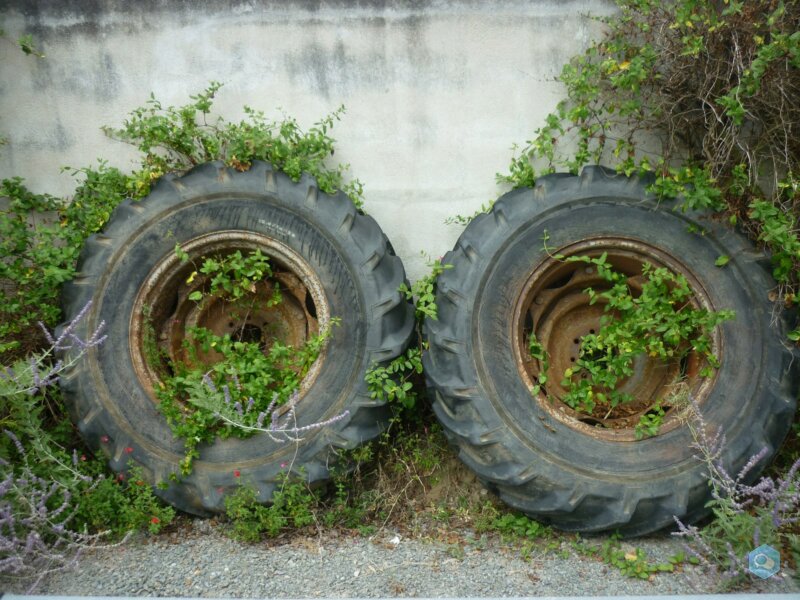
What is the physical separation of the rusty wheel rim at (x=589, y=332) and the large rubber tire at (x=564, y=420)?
0.04m

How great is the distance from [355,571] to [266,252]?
1864mm

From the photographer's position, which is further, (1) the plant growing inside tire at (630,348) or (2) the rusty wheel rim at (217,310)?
(2) the rusty wheel rim at (217,310)

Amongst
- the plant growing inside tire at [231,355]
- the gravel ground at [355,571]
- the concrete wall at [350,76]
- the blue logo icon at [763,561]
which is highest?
the concrete wall at [350,76]

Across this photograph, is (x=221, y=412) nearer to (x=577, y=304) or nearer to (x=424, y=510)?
(x=424, y=510)

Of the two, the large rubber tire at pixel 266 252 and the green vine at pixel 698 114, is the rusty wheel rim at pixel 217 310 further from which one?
the green vine at pixel 698 114

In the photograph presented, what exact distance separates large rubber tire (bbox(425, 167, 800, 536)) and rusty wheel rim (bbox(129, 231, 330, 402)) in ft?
2.74

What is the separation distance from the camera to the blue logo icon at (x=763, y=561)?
3.04m

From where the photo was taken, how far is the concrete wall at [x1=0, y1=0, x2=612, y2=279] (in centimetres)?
414

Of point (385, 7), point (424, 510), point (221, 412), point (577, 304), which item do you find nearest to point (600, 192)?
point (577, 304)

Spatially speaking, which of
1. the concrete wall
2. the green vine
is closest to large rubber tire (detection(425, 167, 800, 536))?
the green vine

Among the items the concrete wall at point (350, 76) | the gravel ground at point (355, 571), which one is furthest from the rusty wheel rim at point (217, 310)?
the gravel ground at point (355, 571)

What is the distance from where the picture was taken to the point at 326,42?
4180 millimetres

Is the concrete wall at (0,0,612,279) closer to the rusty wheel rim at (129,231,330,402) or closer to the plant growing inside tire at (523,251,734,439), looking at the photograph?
the rusty wheel rim at (129,231,330,402)

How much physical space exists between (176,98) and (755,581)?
4249 mm
